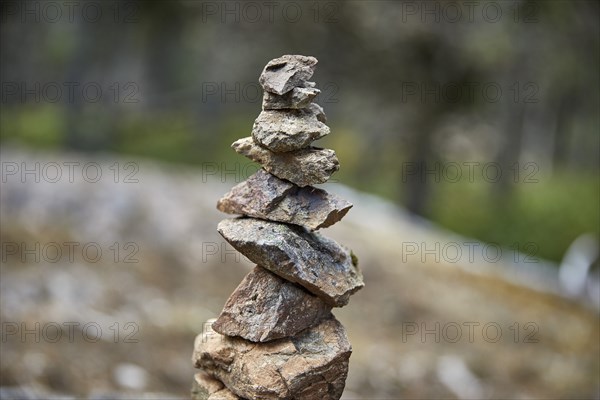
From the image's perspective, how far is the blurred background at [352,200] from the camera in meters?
12.7

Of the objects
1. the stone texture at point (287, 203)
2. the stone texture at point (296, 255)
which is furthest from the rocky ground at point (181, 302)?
the stone texture at point (287, 203)

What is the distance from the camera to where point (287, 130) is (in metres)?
6.18

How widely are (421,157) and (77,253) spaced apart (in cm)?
1274

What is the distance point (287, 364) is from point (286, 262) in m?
0.95

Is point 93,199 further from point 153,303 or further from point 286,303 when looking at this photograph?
point 286,303

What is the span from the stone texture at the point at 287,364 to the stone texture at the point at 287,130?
1780 millimetres

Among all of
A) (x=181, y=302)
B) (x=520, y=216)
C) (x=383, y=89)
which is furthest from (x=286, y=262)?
(x=520, y=216)

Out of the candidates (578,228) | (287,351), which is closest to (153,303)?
(287,351)

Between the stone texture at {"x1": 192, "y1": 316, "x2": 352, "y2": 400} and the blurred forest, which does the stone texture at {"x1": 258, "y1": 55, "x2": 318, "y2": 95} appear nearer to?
the stone texture at {"x1": 192, "y1": 316, "x2": 352, "y2": 400}

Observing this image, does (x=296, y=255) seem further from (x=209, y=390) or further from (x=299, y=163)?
(x=209, y=390)

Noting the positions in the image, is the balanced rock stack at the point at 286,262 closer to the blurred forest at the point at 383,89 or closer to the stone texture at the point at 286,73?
the stone texture at the point at 286,73

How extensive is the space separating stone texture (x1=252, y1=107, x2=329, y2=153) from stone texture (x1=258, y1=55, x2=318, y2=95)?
267 millimetres

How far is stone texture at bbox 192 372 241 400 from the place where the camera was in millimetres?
6656

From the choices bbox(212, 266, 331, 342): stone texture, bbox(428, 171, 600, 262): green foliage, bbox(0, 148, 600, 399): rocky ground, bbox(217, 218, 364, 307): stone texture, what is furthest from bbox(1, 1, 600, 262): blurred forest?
bbox(212, 266, 331, 342): stone texture
